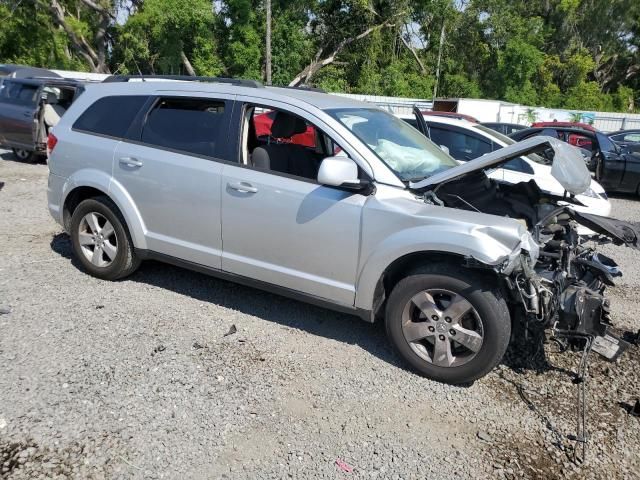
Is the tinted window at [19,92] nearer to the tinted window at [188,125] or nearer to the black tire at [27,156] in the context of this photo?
the black tire at [27,156]

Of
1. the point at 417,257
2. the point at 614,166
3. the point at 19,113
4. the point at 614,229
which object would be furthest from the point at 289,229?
the point at 614,166

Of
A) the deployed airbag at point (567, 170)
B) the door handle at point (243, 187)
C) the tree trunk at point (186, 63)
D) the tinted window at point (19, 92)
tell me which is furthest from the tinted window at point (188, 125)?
the tree trunk at point (186, 63)

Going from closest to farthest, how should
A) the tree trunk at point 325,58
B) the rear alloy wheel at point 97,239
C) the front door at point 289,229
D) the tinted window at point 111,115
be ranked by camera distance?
the front door at point 289,229, the tinted window at point 111,115, the rear alloy wheel at point 97,239, the tree trunk at point 325,58

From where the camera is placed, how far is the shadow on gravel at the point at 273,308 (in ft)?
13.8

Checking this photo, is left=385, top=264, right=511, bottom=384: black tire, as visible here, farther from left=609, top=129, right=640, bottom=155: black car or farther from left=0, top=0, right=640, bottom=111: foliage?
left=0, top=0, right=640, bottom=111: foliage

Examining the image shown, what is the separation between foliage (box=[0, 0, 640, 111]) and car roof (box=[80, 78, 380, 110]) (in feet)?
83.0

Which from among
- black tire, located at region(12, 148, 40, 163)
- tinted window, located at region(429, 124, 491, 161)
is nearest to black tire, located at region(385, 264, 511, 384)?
tinted window, located at region(429, 124, 491, 161)

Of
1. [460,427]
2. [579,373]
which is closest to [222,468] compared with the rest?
[460,427]

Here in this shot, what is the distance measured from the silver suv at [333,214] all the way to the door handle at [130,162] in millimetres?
17

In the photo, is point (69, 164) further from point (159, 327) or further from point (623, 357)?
point (623, 357)

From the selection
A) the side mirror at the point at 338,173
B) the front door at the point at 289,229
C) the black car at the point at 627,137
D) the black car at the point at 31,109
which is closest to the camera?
the side mirror at the point at 338,173

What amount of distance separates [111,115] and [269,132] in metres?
1.46

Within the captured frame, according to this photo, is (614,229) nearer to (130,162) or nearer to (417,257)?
(417,257)

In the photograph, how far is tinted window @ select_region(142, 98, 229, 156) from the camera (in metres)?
4.30
